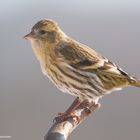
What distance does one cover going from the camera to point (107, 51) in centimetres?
945

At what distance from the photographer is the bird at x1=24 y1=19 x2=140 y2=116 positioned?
14.2 ft

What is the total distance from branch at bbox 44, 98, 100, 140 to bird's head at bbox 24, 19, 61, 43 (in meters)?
0.50

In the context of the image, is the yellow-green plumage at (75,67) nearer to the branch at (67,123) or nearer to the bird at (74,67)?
the bird at (74,67)

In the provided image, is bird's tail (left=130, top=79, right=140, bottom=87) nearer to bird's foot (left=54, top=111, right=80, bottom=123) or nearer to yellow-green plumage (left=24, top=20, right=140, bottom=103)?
yellow-green plumage (left=24, top=20, right=140, bottom=103)

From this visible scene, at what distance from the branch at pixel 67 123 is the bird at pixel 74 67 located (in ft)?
1.40

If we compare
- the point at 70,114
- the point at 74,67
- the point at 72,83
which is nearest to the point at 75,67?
the point at 74,67

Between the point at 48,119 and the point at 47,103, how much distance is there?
0.58 metres

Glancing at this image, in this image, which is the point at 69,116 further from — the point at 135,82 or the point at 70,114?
the point at 135,82

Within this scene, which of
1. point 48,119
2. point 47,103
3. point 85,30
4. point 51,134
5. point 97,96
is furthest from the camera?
point 85,30

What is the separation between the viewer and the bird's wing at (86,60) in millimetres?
4375

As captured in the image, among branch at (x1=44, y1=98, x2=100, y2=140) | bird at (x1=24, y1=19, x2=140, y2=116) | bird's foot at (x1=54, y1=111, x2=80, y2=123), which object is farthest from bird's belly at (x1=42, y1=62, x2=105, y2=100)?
bird's foot at (x1=54, y1=111, x2=80, y2=123)

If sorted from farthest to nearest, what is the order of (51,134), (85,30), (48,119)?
(85,30) < (48,119) < (51,134)

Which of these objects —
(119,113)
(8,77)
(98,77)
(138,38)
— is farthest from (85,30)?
(98,77)

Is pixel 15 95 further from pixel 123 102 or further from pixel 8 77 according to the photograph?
pixel 123 102
